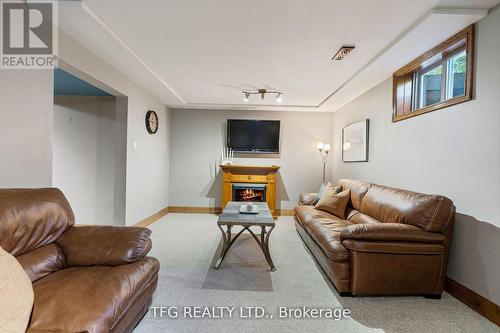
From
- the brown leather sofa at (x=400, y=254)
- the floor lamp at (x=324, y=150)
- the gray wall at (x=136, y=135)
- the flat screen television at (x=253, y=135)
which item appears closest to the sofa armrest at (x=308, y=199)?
the floor lamp at (x=324, y=150)

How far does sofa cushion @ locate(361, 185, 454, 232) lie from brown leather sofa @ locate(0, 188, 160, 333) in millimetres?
2311

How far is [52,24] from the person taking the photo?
2.29m

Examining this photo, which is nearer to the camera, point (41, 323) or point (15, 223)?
point (41, 323)

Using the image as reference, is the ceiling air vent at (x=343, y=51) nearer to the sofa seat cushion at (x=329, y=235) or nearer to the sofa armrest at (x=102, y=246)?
the sofa seat cushion at (x=329, y=235)

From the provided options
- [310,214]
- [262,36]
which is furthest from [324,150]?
[262,36]

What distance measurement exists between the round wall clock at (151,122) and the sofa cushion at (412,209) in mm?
3879

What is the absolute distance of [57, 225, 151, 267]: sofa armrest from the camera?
1.73m

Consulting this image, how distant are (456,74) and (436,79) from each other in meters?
0.30

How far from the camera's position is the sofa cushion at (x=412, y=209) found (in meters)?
2.15

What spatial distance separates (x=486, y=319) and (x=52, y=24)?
4.51 m

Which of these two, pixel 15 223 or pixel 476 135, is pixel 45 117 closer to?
pixel 15 223

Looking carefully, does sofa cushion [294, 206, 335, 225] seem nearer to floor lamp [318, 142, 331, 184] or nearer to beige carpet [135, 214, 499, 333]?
beige carpet [135, 214, 499, 333]

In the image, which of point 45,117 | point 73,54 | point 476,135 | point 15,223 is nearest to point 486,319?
point 476,135

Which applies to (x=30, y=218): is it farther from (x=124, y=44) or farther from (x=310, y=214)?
(x=310, y=214)
